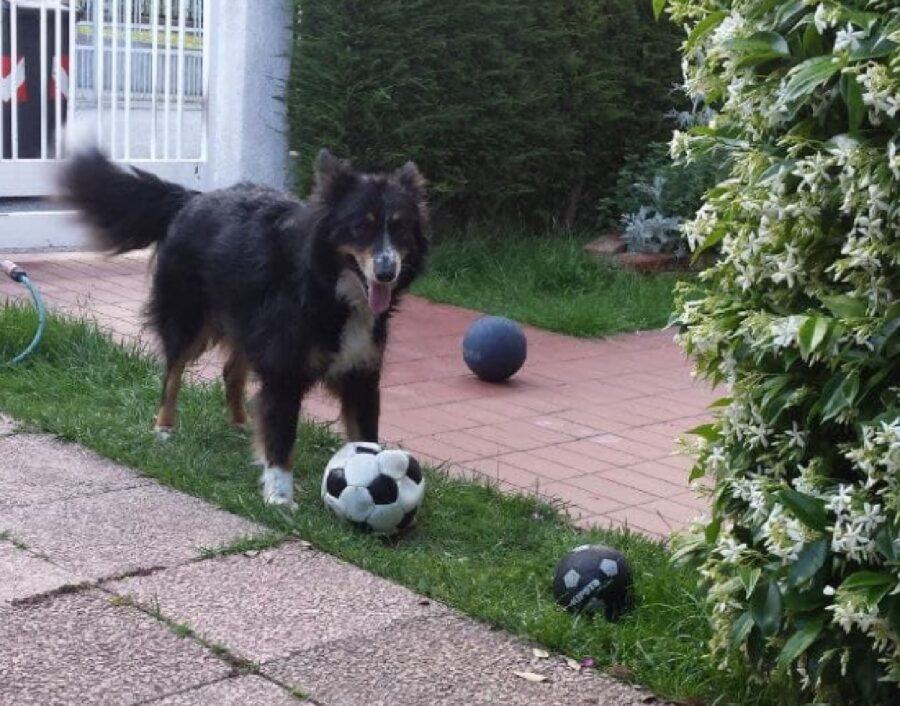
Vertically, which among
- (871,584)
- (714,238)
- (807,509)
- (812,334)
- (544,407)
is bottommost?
(544,407)

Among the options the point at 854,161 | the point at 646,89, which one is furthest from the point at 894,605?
the point at 646,89

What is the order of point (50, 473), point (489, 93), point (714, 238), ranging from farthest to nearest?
point (489, 93)
point (50, 473)
point (714, 238)

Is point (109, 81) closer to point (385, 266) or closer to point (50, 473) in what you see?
point (50, 473)

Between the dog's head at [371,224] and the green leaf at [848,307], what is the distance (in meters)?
2.17

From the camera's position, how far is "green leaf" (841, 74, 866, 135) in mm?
2895

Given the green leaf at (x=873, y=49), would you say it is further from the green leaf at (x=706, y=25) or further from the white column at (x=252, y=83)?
the white column at (x=252, y=83)

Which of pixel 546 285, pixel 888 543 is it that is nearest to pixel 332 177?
pixel 888 543

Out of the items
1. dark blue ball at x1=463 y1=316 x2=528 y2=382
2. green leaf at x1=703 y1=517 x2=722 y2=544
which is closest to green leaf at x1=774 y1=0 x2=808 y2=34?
green leaf at x1=703 y1=517 x2=722 y2=544

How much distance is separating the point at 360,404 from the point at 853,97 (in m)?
2.95

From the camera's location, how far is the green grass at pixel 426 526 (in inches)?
154

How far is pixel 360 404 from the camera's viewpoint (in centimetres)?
548

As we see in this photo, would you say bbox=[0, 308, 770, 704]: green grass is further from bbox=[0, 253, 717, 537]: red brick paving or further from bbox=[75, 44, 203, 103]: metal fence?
bbox=[75, 44, 203, 103]: metal fence

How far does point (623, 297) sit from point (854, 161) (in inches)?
257

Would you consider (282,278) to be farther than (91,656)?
Yes
